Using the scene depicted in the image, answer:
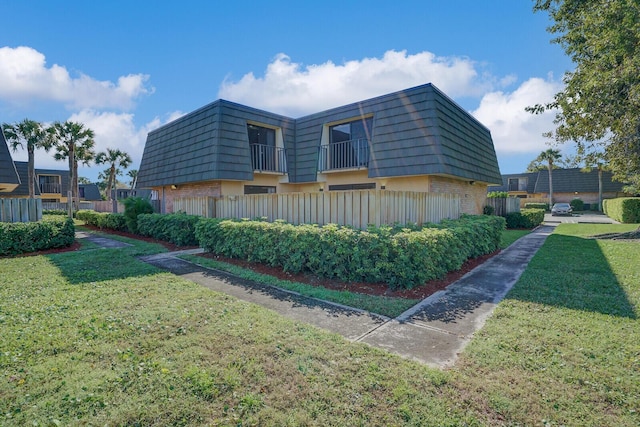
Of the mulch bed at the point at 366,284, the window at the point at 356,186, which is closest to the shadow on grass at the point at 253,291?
the mulch bed at the point at 366,284

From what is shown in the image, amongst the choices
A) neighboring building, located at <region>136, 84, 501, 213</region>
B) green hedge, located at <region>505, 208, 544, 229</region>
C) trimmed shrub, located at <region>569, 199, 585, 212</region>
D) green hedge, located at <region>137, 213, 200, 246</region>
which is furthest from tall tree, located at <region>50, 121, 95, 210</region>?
trimmed shrub, located at <region>569, 199, 585, 212</region>

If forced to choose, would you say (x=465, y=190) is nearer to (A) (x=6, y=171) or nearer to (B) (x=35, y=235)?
(B) (x=35, y=235)

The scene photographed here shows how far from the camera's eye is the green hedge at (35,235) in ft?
30.9

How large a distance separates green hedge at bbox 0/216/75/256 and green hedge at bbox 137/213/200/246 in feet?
8.28

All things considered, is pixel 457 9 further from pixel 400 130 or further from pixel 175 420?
pixel 175 420

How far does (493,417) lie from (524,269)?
643cm

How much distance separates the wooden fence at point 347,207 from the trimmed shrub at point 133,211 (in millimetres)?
5381

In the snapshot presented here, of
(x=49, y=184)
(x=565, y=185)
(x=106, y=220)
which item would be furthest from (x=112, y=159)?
(x=565, y=185)

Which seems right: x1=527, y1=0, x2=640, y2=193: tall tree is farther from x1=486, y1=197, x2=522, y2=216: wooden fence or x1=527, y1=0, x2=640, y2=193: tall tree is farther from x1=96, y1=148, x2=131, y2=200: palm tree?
x1=96, y1=148, x2=131, y2=200: palm tree

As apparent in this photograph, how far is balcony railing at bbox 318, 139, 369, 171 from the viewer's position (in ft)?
43.2

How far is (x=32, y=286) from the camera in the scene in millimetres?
6020

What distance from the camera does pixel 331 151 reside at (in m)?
14.2

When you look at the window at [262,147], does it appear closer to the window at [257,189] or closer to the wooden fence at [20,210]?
the window at [257,189]

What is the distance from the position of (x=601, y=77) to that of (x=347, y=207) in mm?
9695
